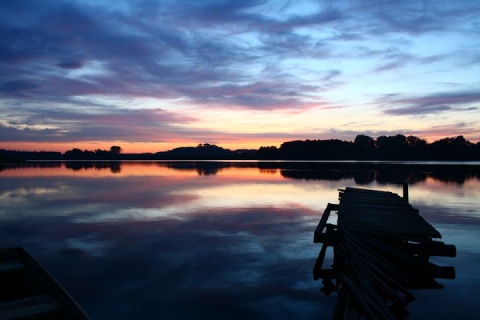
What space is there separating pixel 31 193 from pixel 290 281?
104ft

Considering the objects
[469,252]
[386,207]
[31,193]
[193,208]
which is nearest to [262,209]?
[193,208]

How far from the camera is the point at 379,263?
385 inches

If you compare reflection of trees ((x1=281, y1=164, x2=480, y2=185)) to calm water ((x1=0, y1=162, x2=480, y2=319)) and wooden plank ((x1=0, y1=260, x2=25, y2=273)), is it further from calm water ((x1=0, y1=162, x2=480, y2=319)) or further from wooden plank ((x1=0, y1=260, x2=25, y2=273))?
wooden plank ((x1=0, y1=260, x2=25, y2=273))

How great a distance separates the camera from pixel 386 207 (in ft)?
53.5

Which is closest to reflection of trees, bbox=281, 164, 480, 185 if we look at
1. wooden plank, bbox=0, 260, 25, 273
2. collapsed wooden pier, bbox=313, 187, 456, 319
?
collapsed wooden pier, bbox=313, 187, 456, 319

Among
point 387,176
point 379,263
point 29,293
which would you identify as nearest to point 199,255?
point 379,263

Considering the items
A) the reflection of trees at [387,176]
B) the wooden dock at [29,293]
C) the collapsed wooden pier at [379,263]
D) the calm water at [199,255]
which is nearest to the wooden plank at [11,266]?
the wooden dock at [29,293]

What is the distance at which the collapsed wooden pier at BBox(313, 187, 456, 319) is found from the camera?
697 cm

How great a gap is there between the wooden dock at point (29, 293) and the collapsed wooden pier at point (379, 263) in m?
4.53

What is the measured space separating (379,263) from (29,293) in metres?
8.36

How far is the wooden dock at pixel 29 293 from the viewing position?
5.24 meters

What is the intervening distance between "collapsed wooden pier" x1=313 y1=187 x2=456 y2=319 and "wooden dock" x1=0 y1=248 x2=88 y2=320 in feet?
14.9

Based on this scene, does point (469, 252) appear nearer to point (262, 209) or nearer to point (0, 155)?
point (262, 209)

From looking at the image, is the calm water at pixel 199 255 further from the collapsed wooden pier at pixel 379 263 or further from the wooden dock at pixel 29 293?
the wooden dock at pixel 29 293
